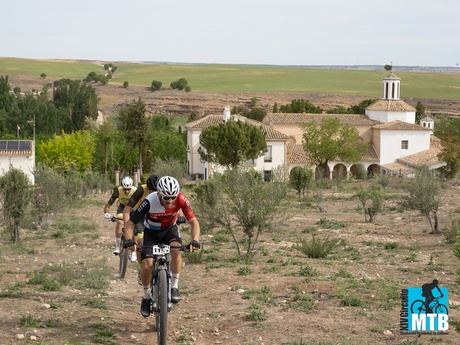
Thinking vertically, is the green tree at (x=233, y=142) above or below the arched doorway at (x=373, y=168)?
above

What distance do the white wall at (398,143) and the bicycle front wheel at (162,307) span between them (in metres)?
57.9

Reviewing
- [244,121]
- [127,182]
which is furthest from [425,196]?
[244,121]

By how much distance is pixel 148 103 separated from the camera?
A: 132750mm

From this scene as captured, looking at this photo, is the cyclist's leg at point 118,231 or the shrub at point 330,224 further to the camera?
the shrub at point 330,224

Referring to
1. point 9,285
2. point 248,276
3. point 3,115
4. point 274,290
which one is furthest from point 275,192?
point 3,115

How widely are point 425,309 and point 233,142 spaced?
137 ft

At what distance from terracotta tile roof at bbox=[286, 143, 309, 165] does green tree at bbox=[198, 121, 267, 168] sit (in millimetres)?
10214

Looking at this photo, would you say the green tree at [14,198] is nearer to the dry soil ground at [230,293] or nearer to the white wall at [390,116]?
the dry soil ground at [230,293]

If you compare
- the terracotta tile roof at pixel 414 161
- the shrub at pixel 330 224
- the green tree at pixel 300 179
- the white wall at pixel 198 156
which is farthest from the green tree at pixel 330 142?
the shrub at pixel 330 224

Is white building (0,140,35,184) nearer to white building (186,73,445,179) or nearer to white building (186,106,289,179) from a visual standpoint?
white building (186,106,289,179)

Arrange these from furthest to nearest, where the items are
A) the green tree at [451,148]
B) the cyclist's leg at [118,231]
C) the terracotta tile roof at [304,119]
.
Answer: the terracotta tile roof at [304,119] < the green tree at [451,148] < the cyclist's leg at [118,231]

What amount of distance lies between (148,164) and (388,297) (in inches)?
1956

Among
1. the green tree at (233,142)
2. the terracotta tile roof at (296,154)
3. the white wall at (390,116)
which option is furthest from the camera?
the white wall at (390,116)

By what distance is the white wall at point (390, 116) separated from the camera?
2682 inches
